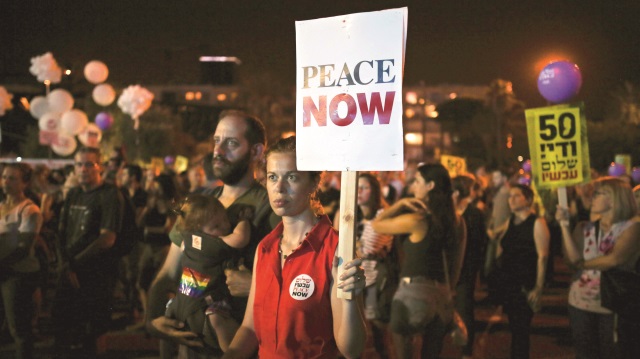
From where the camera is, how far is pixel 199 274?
14.3ft

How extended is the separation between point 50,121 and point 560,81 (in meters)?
15.4

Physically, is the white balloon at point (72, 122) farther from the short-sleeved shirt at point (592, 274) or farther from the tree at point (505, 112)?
the tree at point (505, 112)

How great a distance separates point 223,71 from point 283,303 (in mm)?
148201

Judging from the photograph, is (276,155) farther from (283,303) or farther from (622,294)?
(622,294)

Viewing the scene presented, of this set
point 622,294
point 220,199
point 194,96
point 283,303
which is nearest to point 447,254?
point 622,294

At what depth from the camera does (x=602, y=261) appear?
6.23m

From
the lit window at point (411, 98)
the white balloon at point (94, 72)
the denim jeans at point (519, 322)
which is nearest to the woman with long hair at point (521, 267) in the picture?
the denim jeans at point (519, 322)

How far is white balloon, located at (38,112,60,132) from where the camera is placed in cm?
1977

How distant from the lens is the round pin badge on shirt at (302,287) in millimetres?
3303

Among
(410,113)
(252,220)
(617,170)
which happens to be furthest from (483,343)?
(410,113)

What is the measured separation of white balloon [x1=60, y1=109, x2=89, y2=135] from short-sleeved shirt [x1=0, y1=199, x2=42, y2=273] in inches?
510

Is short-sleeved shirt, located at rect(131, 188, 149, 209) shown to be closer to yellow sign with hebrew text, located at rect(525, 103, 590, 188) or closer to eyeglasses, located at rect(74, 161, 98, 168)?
eyeglasses, located at rect(74, 161, 98, 168)

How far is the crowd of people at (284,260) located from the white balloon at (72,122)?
9.12m

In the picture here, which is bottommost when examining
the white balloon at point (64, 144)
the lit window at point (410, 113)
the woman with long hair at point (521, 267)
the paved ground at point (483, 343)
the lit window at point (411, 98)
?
the paved ground at point (483, 343)
